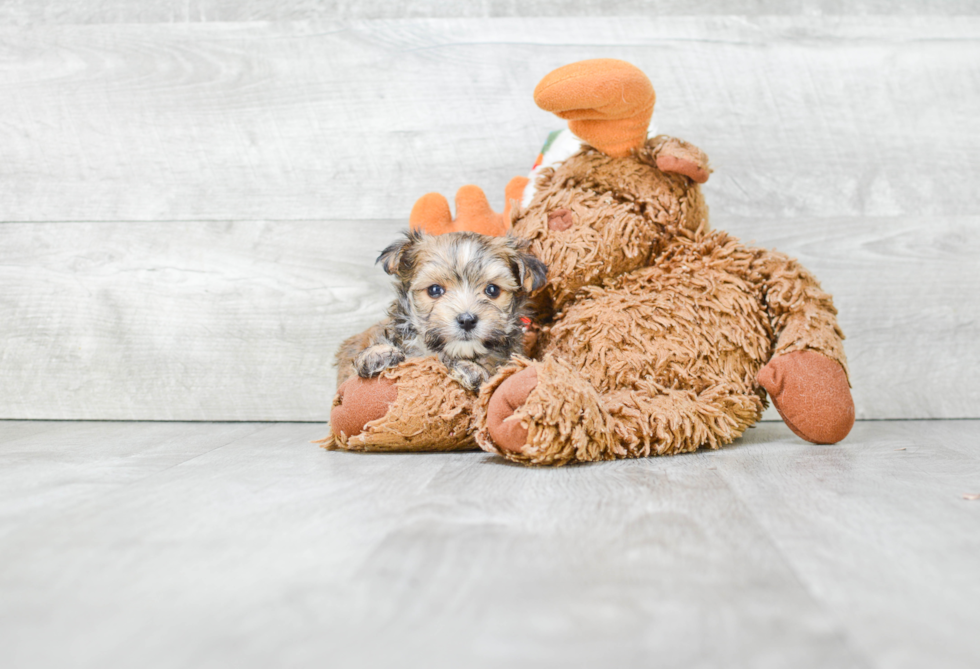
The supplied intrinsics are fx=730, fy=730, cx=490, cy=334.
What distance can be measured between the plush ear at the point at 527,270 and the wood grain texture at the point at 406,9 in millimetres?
949

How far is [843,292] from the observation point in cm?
208

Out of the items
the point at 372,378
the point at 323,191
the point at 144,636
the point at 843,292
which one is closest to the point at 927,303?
the point at 843,292

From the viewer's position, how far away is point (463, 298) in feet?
→ 4.94

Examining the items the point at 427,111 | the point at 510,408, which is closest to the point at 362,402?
the point at 510,408

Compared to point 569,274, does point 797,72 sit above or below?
above

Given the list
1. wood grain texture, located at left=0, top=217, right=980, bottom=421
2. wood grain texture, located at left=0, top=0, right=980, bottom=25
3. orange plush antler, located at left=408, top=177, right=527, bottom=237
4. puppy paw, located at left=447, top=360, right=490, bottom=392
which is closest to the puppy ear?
orange plush antler, located at left=408, top=177, right=527, bottom=237

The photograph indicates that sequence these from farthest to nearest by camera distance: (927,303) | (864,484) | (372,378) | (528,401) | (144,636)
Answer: (927,303)
(372,378)
(528,401)
(864,484)
(144,636)

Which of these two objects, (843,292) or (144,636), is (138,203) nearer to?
(144,636)

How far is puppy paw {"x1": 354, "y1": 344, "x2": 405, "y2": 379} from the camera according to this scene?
1522 mm

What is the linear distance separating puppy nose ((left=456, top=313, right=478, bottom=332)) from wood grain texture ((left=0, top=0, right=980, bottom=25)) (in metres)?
1.10

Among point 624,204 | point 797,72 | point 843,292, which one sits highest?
point 797,72

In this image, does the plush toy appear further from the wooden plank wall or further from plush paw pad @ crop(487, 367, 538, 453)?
the wooden plank wall

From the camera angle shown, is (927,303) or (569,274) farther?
(927,303)

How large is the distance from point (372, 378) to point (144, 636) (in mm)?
891
